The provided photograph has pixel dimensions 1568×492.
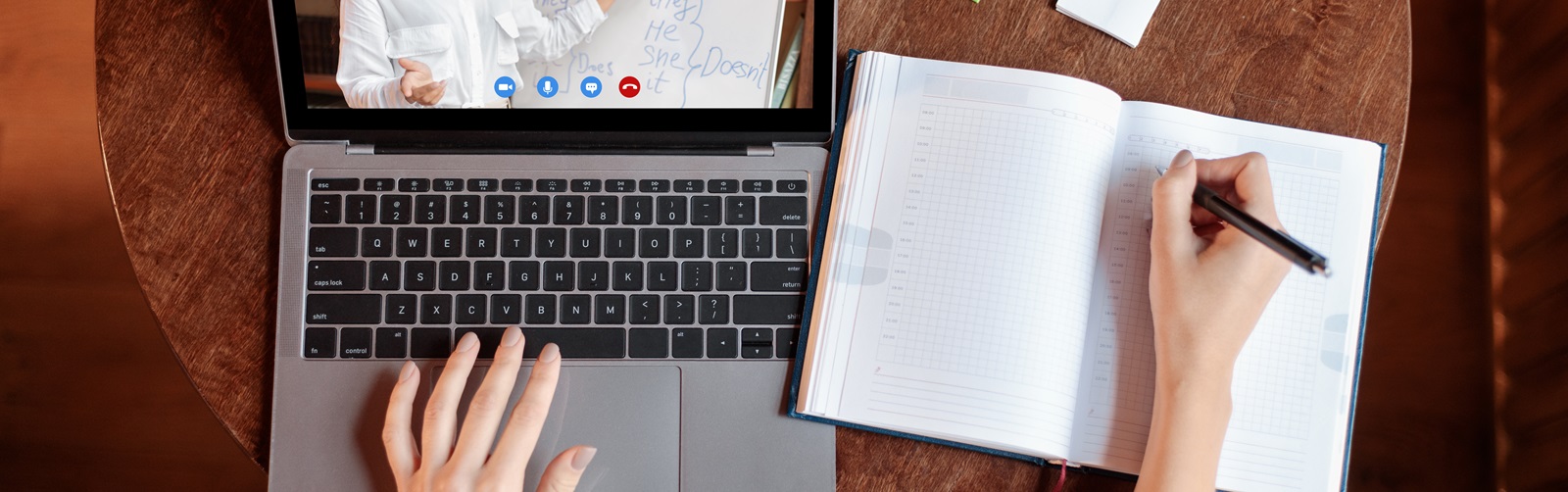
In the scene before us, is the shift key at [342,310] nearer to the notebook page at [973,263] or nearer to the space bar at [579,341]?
the space bar at [579,341]

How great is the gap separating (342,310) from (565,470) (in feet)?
0.74

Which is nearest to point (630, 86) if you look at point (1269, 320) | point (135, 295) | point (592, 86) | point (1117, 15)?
point (592, 86)

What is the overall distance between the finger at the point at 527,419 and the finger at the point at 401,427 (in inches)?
2.6

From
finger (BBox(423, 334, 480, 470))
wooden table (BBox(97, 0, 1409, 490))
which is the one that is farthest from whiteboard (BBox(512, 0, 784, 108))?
finger (BBox(423, 334, 480, 470))

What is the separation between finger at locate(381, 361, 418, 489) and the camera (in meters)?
0.60

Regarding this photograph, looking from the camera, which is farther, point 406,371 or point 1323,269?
point 406,371

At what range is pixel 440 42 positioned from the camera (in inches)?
24.4

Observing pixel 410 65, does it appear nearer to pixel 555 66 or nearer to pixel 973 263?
pixel 555 66

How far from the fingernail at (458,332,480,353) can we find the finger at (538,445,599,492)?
0.36ft

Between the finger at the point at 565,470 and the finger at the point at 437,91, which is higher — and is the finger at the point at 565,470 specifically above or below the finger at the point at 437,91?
below

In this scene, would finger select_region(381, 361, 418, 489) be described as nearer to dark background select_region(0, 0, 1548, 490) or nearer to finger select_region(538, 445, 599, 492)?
finger select_region(538, 445, 599, 492)

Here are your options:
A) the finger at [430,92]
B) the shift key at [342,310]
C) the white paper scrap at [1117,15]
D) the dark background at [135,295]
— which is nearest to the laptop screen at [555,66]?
the finger at [430,92]

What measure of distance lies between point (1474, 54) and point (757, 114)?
115 cm

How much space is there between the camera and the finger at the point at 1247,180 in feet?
2.02
